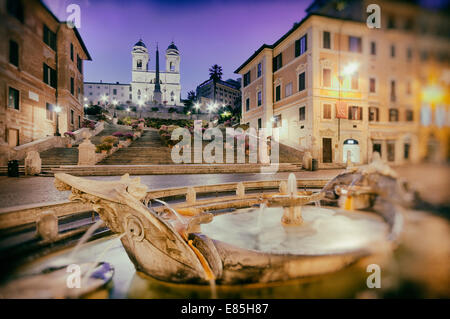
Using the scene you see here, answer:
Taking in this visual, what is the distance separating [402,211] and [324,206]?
2.96 m

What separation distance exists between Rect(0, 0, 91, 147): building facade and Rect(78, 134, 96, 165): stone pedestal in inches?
98.3

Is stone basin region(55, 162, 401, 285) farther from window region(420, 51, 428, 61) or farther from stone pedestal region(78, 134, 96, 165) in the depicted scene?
stone pedestal region(78, 134, 96, 165)

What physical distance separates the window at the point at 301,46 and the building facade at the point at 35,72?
53.5 feet

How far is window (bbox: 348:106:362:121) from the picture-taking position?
238 cm

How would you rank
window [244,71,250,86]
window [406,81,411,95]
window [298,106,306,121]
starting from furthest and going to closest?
window [244,71,250,86] → window [298,106,306,121] → window [406,81,411,95]

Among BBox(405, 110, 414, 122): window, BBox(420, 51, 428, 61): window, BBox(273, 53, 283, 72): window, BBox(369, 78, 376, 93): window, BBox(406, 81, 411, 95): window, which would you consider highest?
BBox(273, 53, 283, 72): window

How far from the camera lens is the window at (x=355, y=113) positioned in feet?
7.82

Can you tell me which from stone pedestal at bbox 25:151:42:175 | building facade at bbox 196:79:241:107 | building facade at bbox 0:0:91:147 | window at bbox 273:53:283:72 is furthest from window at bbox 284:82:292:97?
building facade at bbox 196:79:241:107

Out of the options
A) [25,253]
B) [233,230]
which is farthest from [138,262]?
[233,230]

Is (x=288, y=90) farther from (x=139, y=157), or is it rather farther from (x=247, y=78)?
(x=139, y=157)

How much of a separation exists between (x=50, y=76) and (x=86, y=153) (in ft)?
42.5

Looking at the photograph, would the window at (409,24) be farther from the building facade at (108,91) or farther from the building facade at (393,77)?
the building facade at (108,91)

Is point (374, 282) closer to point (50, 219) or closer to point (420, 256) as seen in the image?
A: point (420, 256)

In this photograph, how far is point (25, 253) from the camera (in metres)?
2.27
